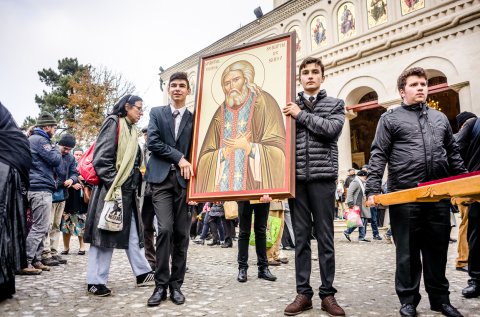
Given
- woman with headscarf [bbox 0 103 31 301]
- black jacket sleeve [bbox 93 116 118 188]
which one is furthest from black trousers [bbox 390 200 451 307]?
woman with headscarf [bbox 0 103 31 301]

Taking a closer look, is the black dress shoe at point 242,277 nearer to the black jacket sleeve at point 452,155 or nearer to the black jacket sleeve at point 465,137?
the black jacket sleeve at point 452,155

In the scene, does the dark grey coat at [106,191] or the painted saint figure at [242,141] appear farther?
the dark grey coat at [106,191]

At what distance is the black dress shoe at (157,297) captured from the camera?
Answer: 3430 mm

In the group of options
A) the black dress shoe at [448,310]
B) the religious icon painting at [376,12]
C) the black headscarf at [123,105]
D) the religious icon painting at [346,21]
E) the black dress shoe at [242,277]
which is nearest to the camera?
the black dress shoe at [448,310]

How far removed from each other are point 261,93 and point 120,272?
3696mm

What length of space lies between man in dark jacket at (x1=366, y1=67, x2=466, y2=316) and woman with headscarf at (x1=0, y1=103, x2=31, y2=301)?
11.6 ft

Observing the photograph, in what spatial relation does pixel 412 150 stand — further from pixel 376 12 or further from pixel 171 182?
pixel 376 12

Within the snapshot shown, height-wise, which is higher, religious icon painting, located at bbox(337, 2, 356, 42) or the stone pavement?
religious icon painting, located at bbox(337, 2, 356, 42)

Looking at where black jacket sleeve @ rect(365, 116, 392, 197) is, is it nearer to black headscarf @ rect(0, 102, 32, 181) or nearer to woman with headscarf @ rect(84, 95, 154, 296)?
woman with headscarf @ rect(84, 95, 154, 296)

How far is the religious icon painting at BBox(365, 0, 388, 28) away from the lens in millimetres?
18781

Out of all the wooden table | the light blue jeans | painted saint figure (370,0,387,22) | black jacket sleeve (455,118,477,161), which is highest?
painted saint figure (370,0,387,22)

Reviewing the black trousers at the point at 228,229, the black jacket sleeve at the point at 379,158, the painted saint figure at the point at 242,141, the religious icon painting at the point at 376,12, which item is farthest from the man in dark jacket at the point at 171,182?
the religious icon painting at the point at 376,12

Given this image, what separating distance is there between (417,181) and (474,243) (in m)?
1.63

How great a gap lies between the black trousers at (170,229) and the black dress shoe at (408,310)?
2117 millimetres
